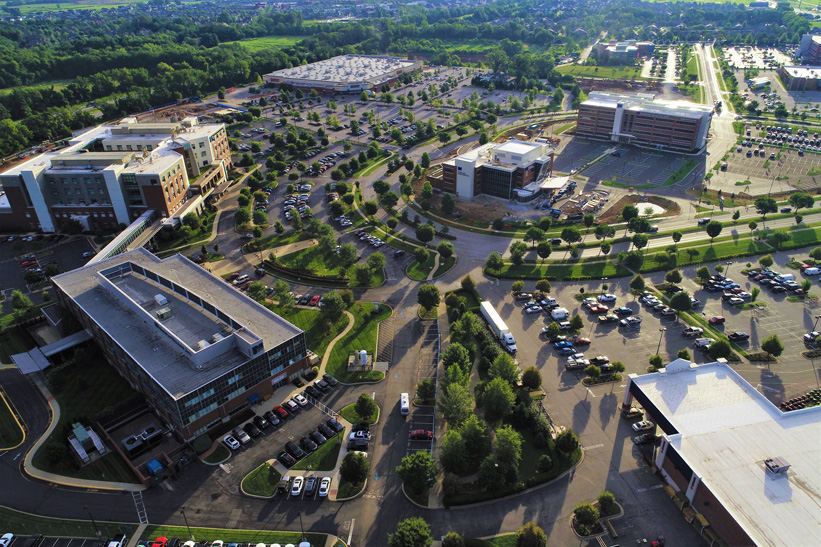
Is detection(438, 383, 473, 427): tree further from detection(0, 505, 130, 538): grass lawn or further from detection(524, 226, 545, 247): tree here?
detection(524, 226, 545, 247): tree

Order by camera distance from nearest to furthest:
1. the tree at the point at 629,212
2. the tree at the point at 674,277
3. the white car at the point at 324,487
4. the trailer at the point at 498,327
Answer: the white car at the point at 324,487 < the trailer at the point at 498,327 < the tree at the point at 674,277 < the tree at the point at 629,212

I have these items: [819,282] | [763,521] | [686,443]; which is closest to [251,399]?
[686,443]

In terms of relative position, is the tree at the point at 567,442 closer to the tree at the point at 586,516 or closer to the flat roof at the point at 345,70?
the tree at the point at 586,516

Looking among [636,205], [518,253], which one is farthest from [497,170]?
[518,253]

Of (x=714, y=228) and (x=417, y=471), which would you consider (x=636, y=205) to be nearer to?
(x=714, y=228)

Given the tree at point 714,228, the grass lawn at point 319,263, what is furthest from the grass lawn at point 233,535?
the tree at point 714,228
